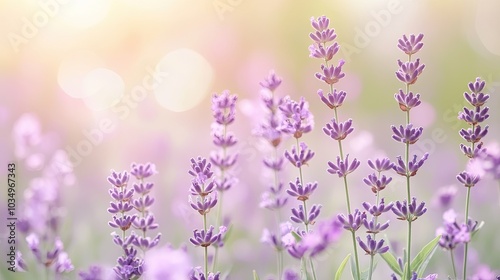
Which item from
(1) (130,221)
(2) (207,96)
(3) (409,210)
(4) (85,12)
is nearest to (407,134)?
(3) (409,210)

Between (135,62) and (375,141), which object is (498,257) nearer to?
(375,141)

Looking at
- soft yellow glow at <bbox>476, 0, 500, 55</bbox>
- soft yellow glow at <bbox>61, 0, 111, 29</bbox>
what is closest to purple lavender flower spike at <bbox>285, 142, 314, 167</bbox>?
soft yellow glow at <bbox>61, 0, 111, 29</bbox>

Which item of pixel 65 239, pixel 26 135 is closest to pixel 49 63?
pixel 26 135

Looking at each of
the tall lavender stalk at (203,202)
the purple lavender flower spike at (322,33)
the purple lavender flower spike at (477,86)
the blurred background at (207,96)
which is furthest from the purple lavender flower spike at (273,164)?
the blurred background at (207,96)

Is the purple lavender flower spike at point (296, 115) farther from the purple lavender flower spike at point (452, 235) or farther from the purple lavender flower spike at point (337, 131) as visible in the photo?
the purple lavender flower spike at point (452, 235)

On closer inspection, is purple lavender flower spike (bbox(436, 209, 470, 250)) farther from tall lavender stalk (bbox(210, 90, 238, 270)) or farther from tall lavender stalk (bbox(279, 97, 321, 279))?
tall lavender stalk (bbox(210, 90, 238, 270))

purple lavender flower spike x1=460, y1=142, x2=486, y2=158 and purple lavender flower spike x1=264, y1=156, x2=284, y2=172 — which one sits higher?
purple lavender flower spike x1=460, y1=142, x2=486, y2=158
